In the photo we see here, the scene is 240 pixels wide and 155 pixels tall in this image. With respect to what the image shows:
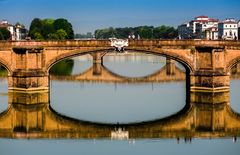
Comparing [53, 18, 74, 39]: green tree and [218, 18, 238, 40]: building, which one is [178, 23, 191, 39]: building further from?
[53, 18, 74, 39]: green tree

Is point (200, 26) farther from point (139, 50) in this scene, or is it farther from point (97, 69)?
point (139, 50)

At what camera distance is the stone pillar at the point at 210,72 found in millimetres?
40188

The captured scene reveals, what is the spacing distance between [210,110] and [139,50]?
969cm

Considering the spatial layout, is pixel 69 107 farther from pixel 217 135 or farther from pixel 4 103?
pixel 217 135

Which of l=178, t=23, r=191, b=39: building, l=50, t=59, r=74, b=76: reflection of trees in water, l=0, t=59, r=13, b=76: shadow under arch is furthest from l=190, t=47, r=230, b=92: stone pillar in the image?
l=178, t=23, r=191, b=39: building

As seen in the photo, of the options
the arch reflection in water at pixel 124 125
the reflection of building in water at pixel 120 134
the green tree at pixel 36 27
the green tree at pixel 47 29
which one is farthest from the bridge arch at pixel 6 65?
the green tree at pixel 47 29

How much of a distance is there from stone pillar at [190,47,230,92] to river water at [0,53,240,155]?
1.34 metres

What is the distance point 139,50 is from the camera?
42.6 m

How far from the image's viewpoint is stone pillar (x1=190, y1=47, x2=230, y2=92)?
40.2m

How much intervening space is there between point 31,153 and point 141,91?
21.9m

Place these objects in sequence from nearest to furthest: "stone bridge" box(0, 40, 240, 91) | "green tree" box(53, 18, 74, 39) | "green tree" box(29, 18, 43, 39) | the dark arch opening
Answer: the dark arch opening, "stone bridge" box(0, 40, 240, 91), "green tree" box(29, 18, 43, 39), "green tree" box(53, 18, 74, 39)

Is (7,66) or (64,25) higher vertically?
(64,25)

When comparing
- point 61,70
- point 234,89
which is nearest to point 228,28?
point 61,70

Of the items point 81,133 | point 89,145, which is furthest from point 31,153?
point 81,133
